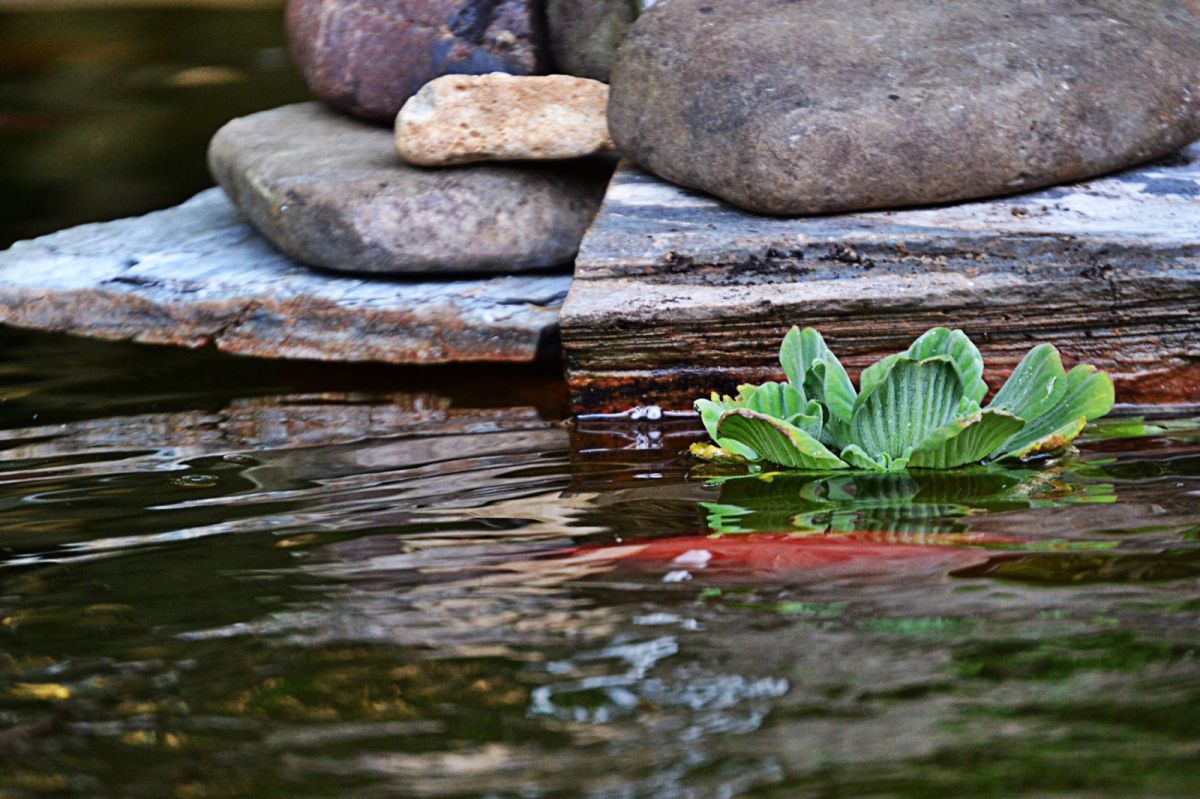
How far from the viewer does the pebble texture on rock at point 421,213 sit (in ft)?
12.0

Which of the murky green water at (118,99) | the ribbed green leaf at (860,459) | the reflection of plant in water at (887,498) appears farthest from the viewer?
the murky green water at (118,99)

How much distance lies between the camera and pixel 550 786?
136 centimetres

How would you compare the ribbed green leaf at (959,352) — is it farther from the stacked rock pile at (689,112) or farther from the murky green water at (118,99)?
the murky green water at (118,99)

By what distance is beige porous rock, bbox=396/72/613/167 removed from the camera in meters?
3.67

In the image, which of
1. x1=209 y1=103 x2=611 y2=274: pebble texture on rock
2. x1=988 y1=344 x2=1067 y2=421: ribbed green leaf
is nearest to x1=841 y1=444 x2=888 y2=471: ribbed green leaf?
x1=988 y1=344 x2=1067 y2=421: ribbed green leaf

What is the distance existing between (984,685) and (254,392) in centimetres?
240

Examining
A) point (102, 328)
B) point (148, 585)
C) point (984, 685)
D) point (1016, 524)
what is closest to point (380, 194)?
point (102, 328)

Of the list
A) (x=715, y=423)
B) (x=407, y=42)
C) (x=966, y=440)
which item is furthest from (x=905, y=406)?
(x=407, y=42)

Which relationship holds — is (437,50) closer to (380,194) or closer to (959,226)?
(380,194)

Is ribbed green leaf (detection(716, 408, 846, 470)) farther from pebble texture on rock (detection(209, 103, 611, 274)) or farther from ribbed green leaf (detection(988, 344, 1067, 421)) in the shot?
pebble texture on rock (detection(209, 103, 611, 274))

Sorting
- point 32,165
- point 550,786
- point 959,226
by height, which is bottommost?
point 32,165

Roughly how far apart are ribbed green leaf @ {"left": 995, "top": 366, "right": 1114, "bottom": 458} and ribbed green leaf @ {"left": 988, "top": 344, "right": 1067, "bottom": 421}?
0.02 metres

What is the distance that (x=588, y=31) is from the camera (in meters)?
4.09

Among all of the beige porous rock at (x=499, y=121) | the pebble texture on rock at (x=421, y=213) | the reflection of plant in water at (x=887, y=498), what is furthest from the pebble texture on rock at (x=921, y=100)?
the reflection of plant in water at (x=887, y=498)
